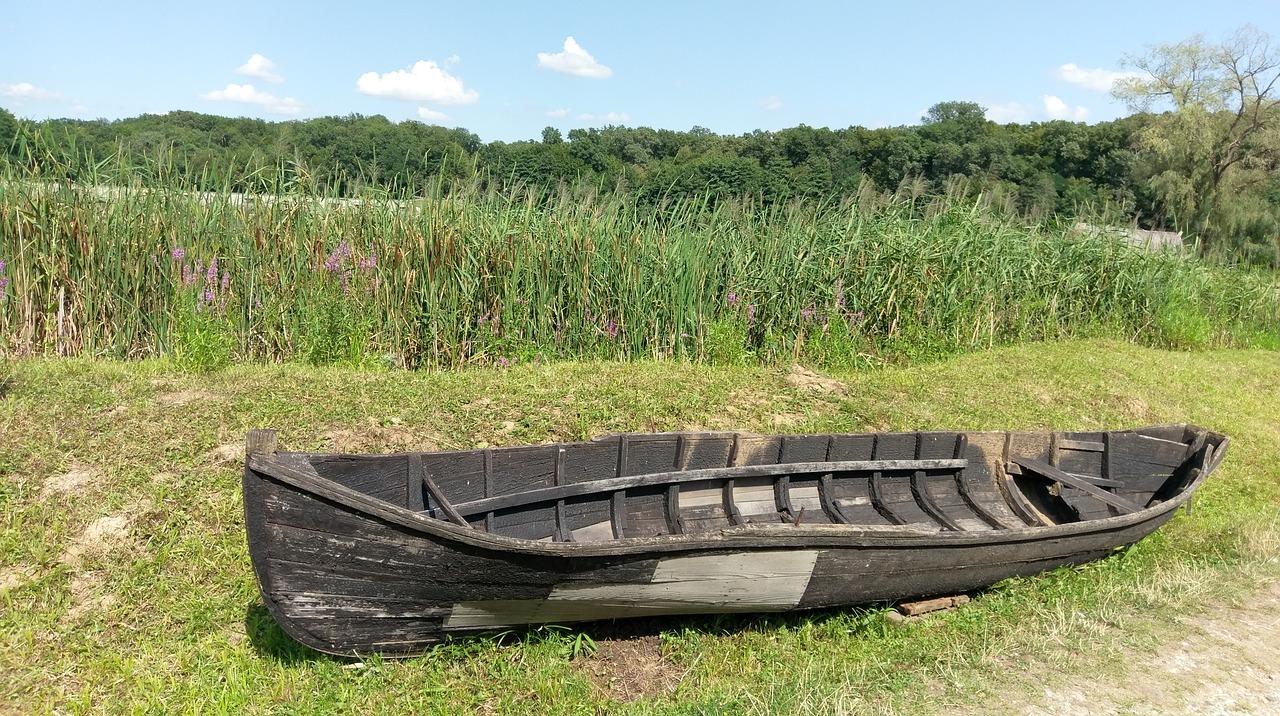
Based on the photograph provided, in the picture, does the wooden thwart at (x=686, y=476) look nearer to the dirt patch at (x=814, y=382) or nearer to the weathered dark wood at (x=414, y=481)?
the weathered dark wood at (x=414, y=481)

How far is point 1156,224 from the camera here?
24422 millimetres

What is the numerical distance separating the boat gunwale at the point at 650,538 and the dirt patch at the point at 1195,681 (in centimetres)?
73

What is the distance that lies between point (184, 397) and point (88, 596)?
178cm

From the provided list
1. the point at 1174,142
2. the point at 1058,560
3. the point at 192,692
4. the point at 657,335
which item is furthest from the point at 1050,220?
the point at 1174,142

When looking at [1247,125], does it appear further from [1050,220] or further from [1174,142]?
[1050,220]

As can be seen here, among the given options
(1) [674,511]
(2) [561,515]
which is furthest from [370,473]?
(1) [674,511]

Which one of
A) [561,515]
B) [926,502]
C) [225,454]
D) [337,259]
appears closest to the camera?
[561,515]

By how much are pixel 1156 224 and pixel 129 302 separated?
84.8 feet

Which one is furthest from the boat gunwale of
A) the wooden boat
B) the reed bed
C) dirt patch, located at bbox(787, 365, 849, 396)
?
the reed bed

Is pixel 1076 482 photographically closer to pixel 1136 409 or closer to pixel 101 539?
pixel 1136 409

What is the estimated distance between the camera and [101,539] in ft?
13.7

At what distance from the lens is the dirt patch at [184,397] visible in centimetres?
534

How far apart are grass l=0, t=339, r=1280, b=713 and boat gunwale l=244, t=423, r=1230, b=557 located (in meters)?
0.49

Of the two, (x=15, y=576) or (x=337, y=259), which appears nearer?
(x=15, y=576)
